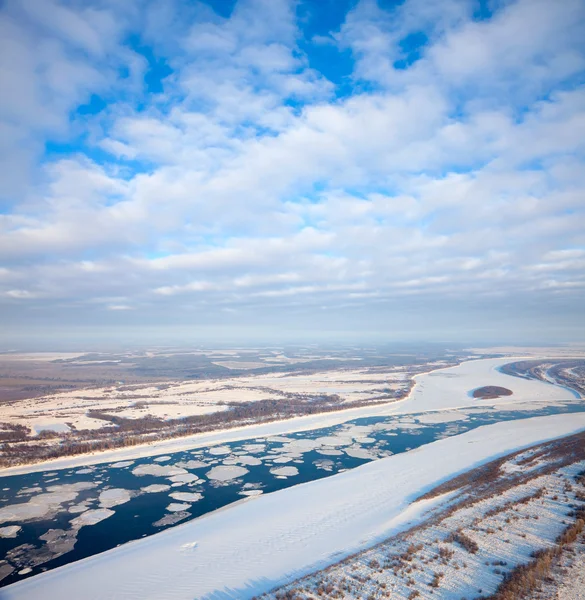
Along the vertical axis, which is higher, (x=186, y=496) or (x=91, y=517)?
(x=91, y=517)

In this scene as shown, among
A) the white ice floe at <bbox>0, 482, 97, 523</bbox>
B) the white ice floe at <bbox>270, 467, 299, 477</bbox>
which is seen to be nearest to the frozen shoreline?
the white ice floe at <bbox>0, 482, 97, 523</bbox>

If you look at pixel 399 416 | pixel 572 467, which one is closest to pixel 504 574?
pixel 572 467

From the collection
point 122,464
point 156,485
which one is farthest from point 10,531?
point 122,464

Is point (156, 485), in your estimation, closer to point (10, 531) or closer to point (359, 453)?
point (10, 531)

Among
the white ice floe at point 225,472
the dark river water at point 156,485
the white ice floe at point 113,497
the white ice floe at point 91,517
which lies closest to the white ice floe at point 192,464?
the dark river water at point 156,485

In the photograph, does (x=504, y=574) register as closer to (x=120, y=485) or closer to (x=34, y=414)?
(x=120, y=485)

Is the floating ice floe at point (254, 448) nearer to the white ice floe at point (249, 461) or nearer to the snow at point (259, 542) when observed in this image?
the white ice floe at point (249, 461)
